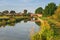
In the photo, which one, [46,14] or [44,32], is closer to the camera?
[44,32]

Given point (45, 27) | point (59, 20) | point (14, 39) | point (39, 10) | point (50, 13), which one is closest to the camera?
point (45, 27)

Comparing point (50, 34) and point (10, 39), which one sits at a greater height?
point (50, 34)

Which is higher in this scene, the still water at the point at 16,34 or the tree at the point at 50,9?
the tree at the point at 50,9

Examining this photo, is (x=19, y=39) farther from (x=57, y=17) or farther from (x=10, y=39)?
(x=57, y=17)

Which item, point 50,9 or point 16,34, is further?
point 50,9

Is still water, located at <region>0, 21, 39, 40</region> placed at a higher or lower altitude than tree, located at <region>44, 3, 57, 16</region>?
lower

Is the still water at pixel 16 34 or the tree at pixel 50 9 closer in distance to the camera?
the still water at pixel 16 34

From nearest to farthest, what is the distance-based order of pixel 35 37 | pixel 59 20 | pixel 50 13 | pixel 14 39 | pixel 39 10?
pixel 35 37
pixel 14 39
pixel 59 20
pixel 50 13
pixel 39 10

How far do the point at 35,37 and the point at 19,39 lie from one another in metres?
13.1

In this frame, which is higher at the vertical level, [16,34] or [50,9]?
[50,9]

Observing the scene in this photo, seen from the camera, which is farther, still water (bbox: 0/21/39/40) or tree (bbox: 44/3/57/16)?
tree (bbox: 44/3/57/16)

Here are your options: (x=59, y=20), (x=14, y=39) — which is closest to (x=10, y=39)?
(x=14, y=39)

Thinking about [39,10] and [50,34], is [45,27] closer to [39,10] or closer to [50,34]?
[50,34]

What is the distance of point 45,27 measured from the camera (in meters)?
16.6
